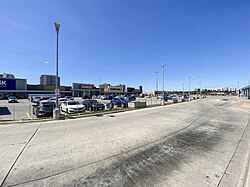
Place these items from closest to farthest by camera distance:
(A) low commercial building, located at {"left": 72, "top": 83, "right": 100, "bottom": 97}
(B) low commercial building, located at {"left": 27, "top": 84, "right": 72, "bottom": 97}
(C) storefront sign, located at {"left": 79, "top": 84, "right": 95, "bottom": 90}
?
(B) low commercial building, located at {"left": 27, "top": 84, "right": 72, "bottom": 97}
(A) low commercial building, located at {"left": 72, "top": 83, "right": 100, "bottom": 97}
(C) storefront sign, located at {"left": 79, "top": 84, "right": 95, "bottom": 90}

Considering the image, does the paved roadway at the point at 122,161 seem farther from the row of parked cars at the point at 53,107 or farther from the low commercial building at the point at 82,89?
the low commercial building at the point at 82,89

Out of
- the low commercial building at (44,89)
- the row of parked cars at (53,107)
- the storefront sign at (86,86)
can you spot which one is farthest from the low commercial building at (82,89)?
the row of parked cars at (53,107)

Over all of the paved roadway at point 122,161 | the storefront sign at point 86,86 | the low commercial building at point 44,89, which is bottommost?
the paved roadway at point 122,161

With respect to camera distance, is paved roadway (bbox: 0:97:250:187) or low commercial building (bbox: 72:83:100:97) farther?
low commercial building (bbox: 72:83:100:97)

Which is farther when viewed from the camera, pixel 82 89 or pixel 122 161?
pixel 82 89

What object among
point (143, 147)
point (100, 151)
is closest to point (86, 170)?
point (100, 151)

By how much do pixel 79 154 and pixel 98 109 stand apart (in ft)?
45.5

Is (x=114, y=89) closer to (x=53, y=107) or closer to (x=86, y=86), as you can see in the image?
(x=86, y=86)

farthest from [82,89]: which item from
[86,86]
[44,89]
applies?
[44,89]

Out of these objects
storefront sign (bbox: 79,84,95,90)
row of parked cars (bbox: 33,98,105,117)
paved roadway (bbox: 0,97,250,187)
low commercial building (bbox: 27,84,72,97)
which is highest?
storefront sign (bbox: 79,84,95,90)

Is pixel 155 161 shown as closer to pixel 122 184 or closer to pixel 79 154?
pixel 122 184

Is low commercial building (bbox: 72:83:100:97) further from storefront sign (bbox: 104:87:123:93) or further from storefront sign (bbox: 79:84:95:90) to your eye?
storefront sign (bbox: 104:87:123:93)

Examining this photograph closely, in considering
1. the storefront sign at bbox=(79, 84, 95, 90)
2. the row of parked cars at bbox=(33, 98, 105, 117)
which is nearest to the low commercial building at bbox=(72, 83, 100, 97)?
the storefront sign at bbox=(79, 84, 95, 90)

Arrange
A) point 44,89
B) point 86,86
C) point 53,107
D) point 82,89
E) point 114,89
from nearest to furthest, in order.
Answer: point 53,107, point 44,89, point 82,89, point 86,86, point 114,89
